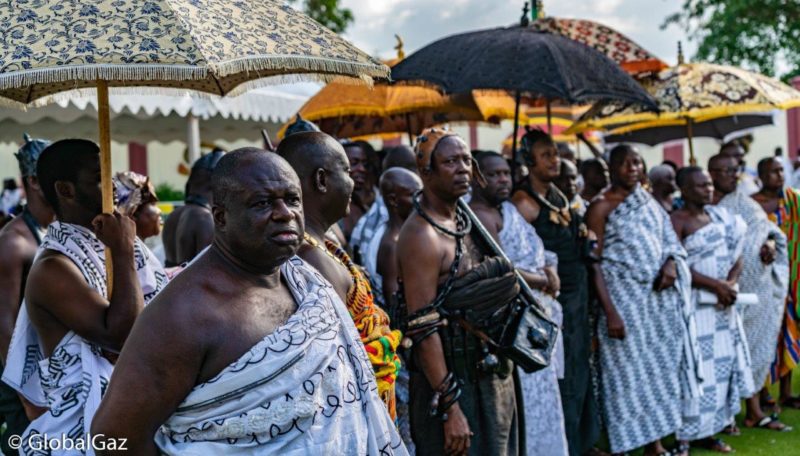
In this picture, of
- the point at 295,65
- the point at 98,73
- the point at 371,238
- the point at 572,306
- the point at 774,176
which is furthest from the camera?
the point at 774,176

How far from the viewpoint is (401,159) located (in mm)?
6219

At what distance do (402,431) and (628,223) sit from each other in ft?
7.62

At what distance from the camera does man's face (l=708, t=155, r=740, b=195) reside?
24.1 ft

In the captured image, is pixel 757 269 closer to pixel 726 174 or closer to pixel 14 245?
pixel 726 174

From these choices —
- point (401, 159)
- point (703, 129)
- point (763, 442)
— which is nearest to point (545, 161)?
point (401, 159)

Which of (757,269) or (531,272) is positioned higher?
(531,272)

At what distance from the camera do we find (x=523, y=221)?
524cm

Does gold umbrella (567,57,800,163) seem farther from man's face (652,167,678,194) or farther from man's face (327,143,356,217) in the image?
man's face (327,143,356,217)

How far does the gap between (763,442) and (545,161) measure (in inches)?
117

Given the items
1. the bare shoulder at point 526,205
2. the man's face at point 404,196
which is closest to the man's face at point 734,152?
the bare shoulder at point 526,205

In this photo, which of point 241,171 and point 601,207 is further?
point 601,207

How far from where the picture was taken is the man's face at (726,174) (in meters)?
7.36

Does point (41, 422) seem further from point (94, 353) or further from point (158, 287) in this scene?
point (158, 287)

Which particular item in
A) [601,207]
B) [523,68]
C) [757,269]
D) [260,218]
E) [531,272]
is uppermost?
[523,68]
